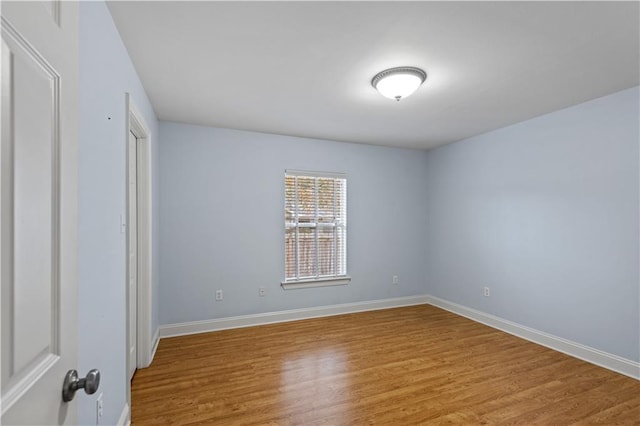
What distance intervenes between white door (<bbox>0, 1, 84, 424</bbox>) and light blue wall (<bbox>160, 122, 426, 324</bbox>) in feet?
10.3

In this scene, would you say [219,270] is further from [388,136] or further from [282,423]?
[388,136]

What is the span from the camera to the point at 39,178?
0.64m

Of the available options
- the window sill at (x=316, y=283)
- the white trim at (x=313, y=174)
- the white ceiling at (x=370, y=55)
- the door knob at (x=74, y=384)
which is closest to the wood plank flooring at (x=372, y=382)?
the window sill at (x=316, y=283)

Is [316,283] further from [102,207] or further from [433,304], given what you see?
[102,207]

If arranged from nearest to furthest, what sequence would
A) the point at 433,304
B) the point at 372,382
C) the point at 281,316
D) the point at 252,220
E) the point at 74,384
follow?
the point at 74,384
the point at 372,382
the point at 252,220
the point at 281,316
the point at 433,304

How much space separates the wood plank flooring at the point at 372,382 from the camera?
222cm

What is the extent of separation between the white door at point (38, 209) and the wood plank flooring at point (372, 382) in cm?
182

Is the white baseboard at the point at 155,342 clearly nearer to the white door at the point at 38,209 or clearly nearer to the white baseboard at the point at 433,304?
the white baseboard at the point at 433,304

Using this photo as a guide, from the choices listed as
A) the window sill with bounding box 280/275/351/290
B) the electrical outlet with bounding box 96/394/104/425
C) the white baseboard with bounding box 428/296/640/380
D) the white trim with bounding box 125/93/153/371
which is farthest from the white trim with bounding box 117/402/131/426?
the white baseboard with bounding box 428/296/640/380

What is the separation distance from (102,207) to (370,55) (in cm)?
192

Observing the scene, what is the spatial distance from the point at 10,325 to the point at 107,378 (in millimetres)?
1527

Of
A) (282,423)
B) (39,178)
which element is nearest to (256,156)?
(282,423)

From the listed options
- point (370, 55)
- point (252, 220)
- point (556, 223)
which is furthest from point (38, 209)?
point (556, 223)

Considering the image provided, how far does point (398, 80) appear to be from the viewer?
2475mm
